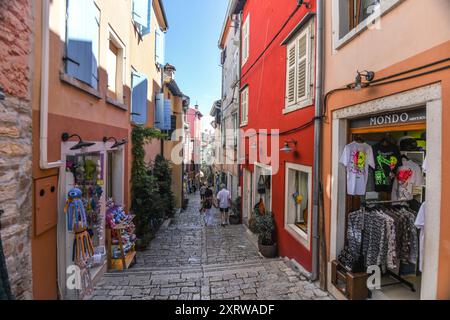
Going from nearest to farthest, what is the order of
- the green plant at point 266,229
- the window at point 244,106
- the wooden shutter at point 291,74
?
the wooden shutter at point 291,74 < the green plant at point 266,229 < the window at point 244,106

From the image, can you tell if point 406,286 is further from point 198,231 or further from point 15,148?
point 198,231

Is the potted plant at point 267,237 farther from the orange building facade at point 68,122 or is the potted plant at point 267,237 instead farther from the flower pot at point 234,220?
the flower pot at point 234,220

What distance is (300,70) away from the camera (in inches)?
237

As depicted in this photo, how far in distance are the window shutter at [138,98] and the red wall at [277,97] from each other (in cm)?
384

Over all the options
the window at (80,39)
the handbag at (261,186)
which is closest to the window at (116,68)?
the window at (80,39)

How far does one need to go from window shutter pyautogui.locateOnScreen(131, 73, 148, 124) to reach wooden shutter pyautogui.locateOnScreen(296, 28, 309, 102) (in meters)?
4.81

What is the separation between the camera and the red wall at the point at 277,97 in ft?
18.8

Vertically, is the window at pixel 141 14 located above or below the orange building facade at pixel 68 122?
above

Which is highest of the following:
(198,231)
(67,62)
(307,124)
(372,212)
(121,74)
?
(121,74)

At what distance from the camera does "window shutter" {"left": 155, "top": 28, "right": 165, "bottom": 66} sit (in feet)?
39.8

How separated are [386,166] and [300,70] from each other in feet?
9.56

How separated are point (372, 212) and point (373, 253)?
59 centimetres

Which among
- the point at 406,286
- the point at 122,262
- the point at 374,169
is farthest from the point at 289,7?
the point at 122,262

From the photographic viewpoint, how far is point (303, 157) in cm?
572
